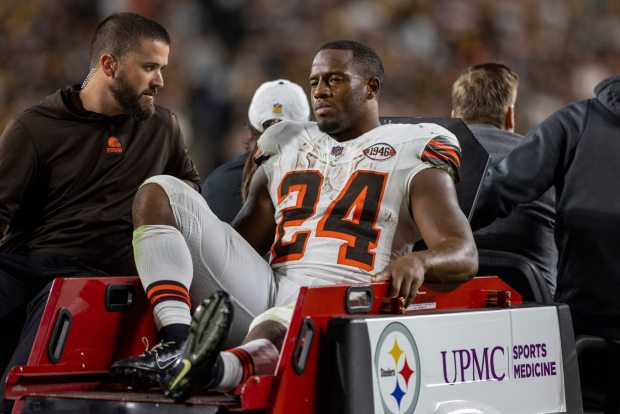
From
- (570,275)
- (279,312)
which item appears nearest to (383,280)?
(279,312)

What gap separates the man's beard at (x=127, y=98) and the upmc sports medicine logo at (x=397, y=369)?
1.46 meters

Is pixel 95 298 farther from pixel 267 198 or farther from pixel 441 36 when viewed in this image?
pixel 441 36

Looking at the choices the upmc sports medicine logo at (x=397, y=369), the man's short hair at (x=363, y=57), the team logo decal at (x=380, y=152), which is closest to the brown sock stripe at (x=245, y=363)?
the upmc sports medicine logo at (x=397, y=369)

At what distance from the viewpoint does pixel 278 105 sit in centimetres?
495

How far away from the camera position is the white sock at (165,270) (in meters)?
2.68

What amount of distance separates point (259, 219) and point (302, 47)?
4585 millimetres

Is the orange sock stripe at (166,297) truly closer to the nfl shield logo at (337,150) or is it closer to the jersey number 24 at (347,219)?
the jersey number 24 at (347,219)

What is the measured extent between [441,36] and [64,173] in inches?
195

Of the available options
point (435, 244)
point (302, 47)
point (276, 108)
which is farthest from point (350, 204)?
point (302, 47)

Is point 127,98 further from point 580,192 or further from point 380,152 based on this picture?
point 580,192

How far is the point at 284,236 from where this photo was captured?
124 inches

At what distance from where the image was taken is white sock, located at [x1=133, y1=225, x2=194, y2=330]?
105 inches

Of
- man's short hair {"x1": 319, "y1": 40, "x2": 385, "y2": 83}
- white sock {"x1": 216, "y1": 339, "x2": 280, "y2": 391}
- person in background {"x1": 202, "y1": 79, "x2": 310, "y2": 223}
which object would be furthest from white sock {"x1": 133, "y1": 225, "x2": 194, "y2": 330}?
person in background {"x1": 202, "y1": 79, "x2": 310, "y2": 223}

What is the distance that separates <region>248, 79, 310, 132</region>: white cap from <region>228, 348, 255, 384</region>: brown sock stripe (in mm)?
2606
